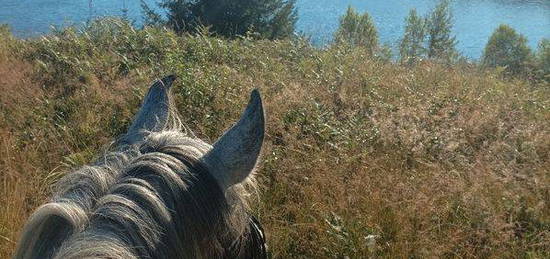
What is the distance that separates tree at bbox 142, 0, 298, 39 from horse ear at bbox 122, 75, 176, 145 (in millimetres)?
12056

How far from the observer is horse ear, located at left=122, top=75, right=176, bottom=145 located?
1.57 m

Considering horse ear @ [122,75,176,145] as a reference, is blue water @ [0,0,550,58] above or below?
above

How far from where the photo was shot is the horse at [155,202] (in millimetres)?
1196

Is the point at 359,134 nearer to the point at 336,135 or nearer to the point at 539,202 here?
the point at 336,135

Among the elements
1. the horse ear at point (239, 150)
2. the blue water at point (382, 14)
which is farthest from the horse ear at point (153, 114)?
the blue water at point (382, 14)

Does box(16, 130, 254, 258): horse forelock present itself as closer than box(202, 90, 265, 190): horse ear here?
Yes

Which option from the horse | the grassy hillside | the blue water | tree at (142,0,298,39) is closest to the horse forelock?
the horse

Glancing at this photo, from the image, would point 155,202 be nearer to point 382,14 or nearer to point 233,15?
point 233,15

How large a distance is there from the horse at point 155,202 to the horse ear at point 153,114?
0.02 m

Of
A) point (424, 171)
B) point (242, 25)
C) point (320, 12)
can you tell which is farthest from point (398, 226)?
point (320, 12)

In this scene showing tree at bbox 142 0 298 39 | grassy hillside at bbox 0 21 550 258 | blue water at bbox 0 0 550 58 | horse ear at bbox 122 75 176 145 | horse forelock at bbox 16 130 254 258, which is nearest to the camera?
horse forelock at bbox 16 130 254 258

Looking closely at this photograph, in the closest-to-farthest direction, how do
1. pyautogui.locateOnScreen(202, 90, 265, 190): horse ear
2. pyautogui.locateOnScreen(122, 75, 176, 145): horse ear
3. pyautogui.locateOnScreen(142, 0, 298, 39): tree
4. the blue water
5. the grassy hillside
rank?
1. pyautogui.locateOnScreen(202, 90, 265, 190): horse ear
2. pyautogui.locateOnScreen(122, 75, 176, 145): horse ear
3. the grassy hillside
4. pyautogui.locateOnScreen(142, 0, 298, 39): tree
5. the blue water

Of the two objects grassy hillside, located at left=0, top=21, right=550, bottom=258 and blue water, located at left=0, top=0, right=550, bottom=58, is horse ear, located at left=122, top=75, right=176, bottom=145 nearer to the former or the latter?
grassy hillside, located at left=0, top=21, right=550, bottom=258

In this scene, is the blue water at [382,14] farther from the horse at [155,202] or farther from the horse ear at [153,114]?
the horse at [155,202]
